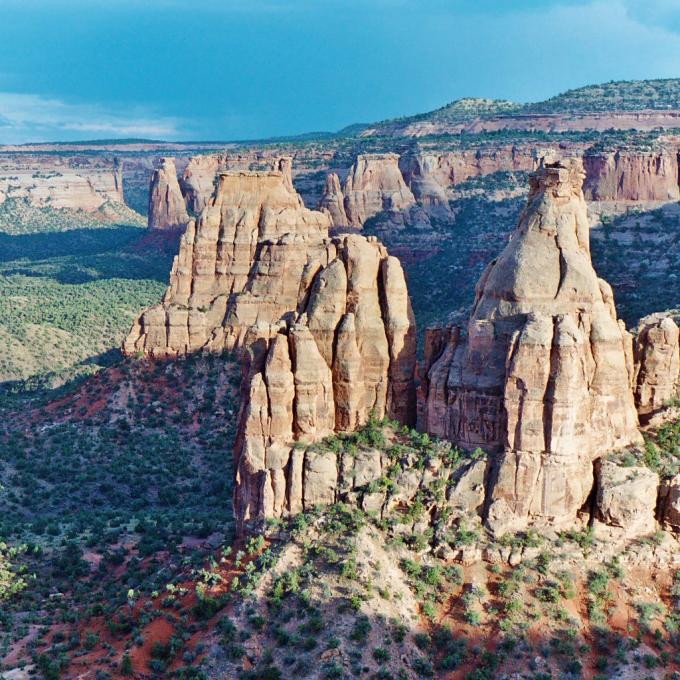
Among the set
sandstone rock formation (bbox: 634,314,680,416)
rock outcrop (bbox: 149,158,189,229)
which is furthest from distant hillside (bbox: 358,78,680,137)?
sandstone rock formation (bbox: 634,314,680,416)

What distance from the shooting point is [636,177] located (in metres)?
121

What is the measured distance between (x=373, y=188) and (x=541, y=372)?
354 feet

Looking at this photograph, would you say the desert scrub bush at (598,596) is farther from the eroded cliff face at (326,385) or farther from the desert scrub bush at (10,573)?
the desert scrub bush at (10,573)

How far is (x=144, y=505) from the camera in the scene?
65.4 m

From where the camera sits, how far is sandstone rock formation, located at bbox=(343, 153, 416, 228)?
472 feet

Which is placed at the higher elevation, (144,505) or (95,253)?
(95,253)

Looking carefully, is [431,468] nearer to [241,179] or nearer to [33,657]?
[33,657]

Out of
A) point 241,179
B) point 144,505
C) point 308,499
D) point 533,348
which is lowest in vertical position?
point 144,505

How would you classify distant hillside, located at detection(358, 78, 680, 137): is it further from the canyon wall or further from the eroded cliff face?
the eroded cliff face

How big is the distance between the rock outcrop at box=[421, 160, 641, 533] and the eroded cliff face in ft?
9.47

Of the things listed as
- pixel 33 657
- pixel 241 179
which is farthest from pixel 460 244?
pixel 33 657

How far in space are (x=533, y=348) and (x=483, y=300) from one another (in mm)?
4137

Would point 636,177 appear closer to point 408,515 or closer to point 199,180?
point 199,180

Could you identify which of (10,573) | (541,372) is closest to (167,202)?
(10,573)
